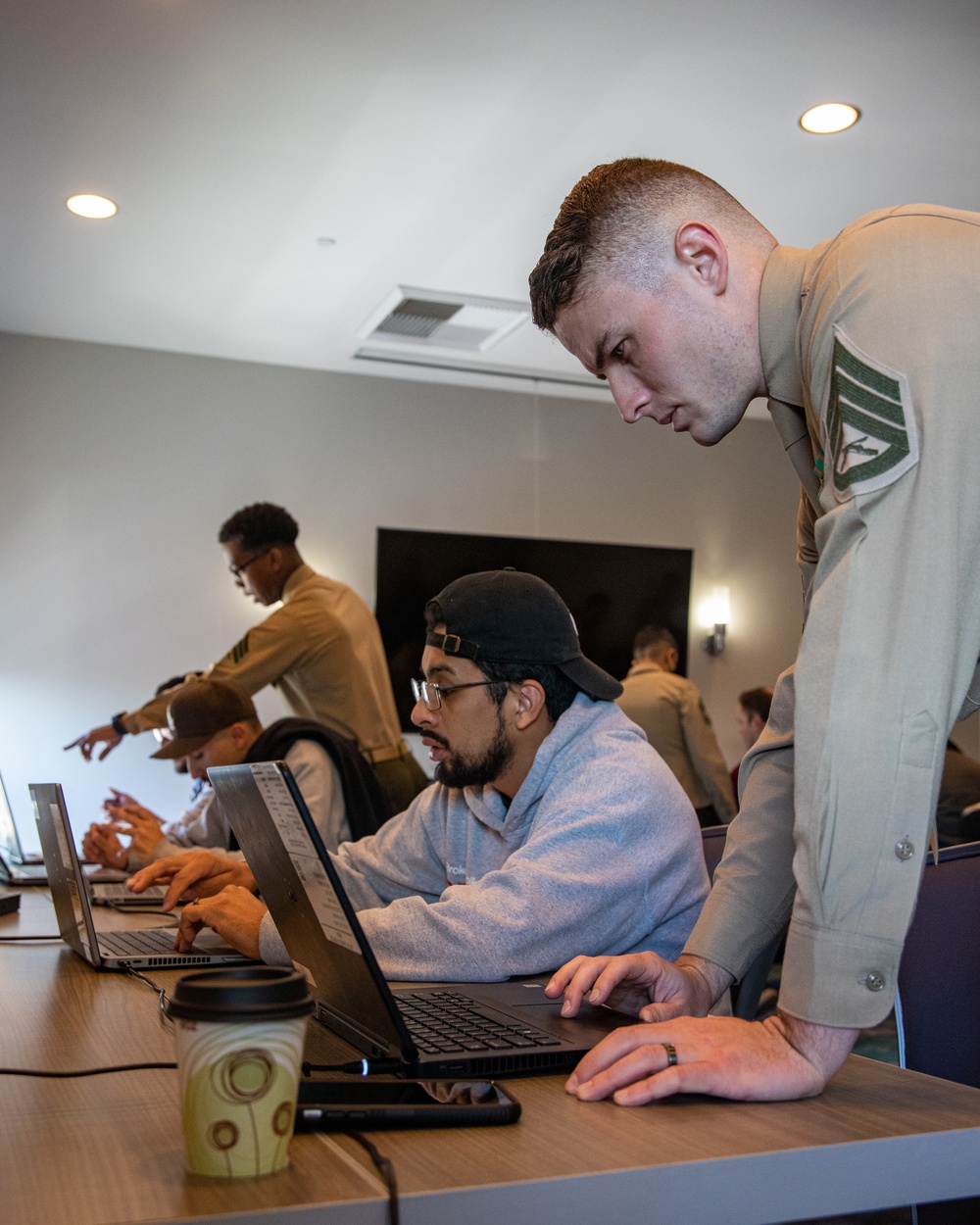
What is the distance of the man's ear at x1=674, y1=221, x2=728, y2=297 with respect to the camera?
3.51ft

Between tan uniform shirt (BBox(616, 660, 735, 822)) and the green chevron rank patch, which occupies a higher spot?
the green chevron rank patch

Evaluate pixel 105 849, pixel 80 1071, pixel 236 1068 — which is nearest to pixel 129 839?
pixel 105 849

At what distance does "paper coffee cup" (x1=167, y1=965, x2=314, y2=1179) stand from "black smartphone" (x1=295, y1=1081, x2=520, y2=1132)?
84mm

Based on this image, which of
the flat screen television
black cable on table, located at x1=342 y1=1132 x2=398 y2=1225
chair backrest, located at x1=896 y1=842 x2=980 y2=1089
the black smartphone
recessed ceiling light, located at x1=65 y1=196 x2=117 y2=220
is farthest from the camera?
the flat screen television

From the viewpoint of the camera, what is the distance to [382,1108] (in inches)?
31.0

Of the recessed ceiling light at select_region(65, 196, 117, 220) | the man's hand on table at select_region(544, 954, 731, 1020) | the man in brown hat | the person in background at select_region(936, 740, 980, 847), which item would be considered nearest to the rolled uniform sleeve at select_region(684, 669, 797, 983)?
the man's hand on table at select_region(544, 954, 731, 1020)

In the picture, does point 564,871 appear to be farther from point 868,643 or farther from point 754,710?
point 754,710

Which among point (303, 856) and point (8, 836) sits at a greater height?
point (303, 856)

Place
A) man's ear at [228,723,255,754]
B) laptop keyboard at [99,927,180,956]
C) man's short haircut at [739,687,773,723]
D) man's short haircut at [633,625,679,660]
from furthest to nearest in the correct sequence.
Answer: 1. man's short haircut at [633,625,679,660]
2. man's short haircut at [739,687,773,723]
3. man's ear at [228,723,255,754]
4. laptop keyboard at [99,927,180,956]

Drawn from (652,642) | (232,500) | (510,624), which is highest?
(232,500)

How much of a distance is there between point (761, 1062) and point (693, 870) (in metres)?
0.68

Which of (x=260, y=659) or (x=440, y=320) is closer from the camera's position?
(x=260, y=659)

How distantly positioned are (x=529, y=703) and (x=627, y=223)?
0.90 meters

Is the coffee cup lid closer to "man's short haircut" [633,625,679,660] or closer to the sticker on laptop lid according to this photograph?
the sticker on laptop lid
